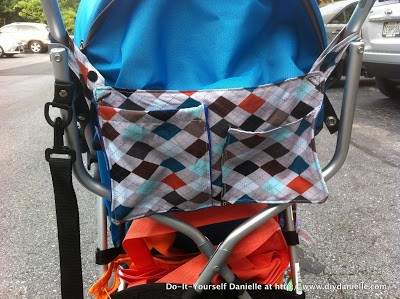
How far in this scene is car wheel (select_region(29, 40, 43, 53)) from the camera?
20883mm

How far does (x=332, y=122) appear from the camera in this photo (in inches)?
51.2

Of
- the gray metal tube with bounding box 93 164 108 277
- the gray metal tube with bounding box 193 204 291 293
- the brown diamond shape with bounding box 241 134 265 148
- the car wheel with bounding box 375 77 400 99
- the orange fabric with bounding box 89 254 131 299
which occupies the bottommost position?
the car wheel with bounding box 375 77 400 99

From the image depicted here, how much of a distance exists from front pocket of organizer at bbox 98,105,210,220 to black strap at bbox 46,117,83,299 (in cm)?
11

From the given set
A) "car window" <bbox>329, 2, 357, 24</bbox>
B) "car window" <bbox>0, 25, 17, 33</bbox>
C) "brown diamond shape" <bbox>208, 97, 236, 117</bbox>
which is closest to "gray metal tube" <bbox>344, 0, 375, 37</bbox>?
"brown diamond shape" <bbox>208, 97, 236, 117</bbox>

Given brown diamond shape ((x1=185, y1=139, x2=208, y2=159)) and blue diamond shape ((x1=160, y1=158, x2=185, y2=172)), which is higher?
brown diamond shape ((x1=185, y1=139, x2=208, y2=159))

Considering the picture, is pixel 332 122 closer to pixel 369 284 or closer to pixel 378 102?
pixel 369 284

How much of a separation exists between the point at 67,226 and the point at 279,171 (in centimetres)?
59

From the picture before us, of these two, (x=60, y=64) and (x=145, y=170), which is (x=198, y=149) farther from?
(x=60, y=64)

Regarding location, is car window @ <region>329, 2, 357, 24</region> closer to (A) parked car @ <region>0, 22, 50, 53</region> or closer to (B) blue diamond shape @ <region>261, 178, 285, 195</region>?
(B) blue diamond shape @ <region>261, 178, 285, 195</region>

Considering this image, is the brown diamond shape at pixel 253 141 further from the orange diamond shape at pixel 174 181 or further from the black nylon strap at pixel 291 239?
the black nylon strap at pixel 291 239

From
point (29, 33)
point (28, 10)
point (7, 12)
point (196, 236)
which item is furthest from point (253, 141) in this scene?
point (7, 12)

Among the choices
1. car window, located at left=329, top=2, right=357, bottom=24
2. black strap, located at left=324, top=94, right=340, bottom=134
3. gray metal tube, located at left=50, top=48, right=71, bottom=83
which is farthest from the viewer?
car window, located at left=329, top=2, right=357, bottom=24

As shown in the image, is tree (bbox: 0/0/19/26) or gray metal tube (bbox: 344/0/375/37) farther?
tree (bbox: 0/0/19/26)

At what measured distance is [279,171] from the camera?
1.21 metres
